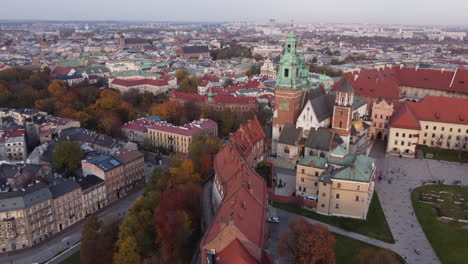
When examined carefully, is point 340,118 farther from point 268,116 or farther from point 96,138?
point 96,138

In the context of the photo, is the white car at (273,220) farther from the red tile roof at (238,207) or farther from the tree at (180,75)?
the tree at (180,75)

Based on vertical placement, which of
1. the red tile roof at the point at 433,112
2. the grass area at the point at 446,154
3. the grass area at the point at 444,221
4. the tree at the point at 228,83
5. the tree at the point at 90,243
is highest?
the red tile roof at the point at 433,112

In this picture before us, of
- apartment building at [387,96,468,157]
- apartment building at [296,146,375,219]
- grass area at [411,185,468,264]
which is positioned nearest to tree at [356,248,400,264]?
grass area at [411,185,468,264]

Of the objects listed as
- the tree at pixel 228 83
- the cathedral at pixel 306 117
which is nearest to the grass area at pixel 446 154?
the cathedral at pixel 306 117

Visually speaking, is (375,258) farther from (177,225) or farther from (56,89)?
(56,89)

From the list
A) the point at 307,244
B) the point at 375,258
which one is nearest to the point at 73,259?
the point at 307,244

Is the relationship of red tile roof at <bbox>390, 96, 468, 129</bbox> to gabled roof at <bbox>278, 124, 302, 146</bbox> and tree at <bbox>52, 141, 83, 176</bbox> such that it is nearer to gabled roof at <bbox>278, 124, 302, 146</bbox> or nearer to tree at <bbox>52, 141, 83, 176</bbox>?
gabled roof at <bbox>278, 124, 302, 146</bbox>
